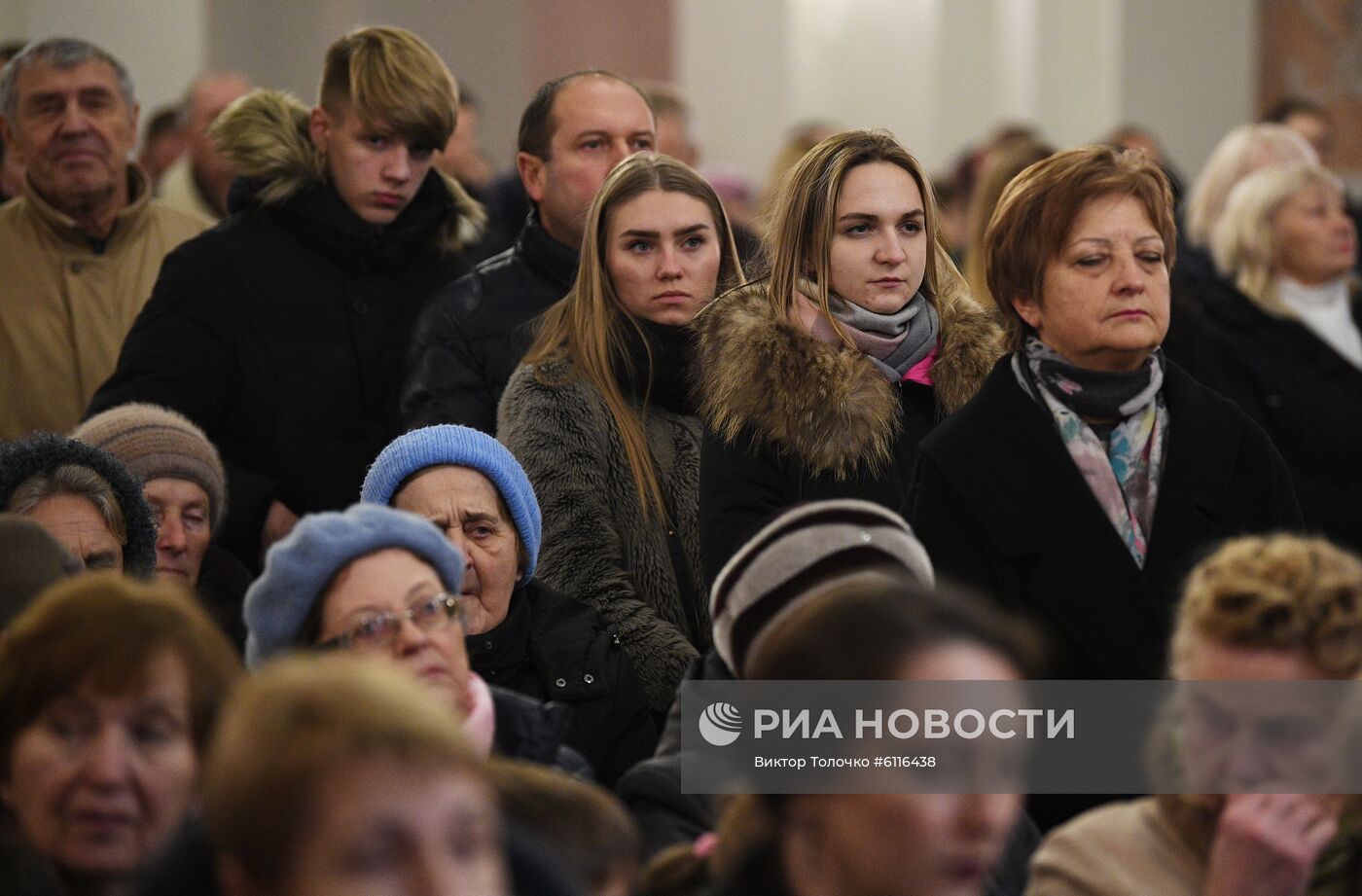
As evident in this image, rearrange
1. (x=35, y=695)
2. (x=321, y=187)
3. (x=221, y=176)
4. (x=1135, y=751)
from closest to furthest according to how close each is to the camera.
Result: 1. (x=35, y=695)
2. (x=1135, y=751)
3. (x=321, y=187)
4. (x=221, y=176)

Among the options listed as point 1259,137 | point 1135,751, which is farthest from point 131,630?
point 1259,137

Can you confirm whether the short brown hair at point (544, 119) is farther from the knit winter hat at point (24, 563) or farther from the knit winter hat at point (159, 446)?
the knit winter hat at point (24, 563)

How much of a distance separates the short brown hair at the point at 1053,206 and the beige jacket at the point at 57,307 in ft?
7.93

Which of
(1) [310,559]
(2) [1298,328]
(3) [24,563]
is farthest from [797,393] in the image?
(2) [1298,328]

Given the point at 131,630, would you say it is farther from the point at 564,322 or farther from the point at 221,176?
the point at 221,176

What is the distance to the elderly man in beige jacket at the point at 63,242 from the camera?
5.08m

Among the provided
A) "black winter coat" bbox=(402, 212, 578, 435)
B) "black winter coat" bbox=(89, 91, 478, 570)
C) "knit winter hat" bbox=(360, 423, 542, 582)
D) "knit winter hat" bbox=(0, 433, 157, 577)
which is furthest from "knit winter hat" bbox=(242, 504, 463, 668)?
"black winter coat" bbox=(89, 91, 478, 570)

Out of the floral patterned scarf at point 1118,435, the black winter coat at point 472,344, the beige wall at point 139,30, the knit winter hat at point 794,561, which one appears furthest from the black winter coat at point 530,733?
the beige wall at point 139,30

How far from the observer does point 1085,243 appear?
11.6 feet

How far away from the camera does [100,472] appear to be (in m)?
3.75

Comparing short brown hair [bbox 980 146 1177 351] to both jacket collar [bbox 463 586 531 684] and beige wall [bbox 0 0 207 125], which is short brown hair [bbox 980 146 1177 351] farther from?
beige wall [bbox 0 0 207 125]

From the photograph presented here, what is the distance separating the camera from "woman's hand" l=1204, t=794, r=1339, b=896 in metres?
2.39

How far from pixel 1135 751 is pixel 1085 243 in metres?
0.91

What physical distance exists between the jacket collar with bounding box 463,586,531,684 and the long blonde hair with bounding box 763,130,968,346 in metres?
0.78
